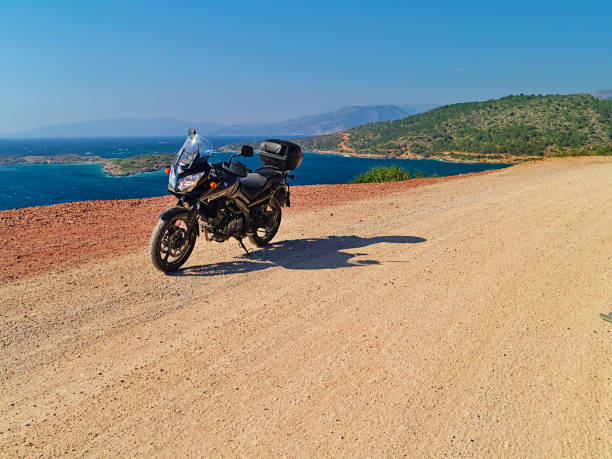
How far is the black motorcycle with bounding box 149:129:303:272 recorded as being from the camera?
236 inches

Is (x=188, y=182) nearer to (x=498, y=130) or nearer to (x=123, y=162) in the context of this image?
(x=123, y=162)

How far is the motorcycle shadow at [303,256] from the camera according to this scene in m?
6.38

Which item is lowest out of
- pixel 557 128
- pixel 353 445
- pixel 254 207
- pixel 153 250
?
pixel 353 445

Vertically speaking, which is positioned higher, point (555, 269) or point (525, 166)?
point (525, 166)

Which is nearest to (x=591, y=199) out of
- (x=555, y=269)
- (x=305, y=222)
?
(x=555, y=269)

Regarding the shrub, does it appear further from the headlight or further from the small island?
the small island

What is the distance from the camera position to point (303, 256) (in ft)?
23.0

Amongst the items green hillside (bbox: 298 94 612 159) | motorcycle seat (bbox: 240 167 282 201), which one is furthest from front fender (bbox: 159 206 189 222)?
green hillside (bbox: 298 94 612 159)

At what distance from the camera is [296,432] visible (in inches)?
114

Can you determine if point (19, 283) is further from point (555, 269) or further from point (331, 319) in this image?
point (555, 269)

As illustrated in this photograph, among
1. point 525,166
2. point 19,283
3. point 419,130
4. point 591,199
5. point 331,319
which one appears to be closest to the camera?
point 331,319

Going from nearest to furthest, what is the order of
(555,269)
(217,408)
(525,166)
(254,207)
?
1. (217,408)
2. (555,269)
3. (254,207)
4. (525,166)

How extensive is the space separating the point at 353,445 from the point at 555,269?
4.89 m

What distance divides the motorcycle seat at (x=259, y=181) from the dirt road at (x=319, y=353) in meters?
1.13
